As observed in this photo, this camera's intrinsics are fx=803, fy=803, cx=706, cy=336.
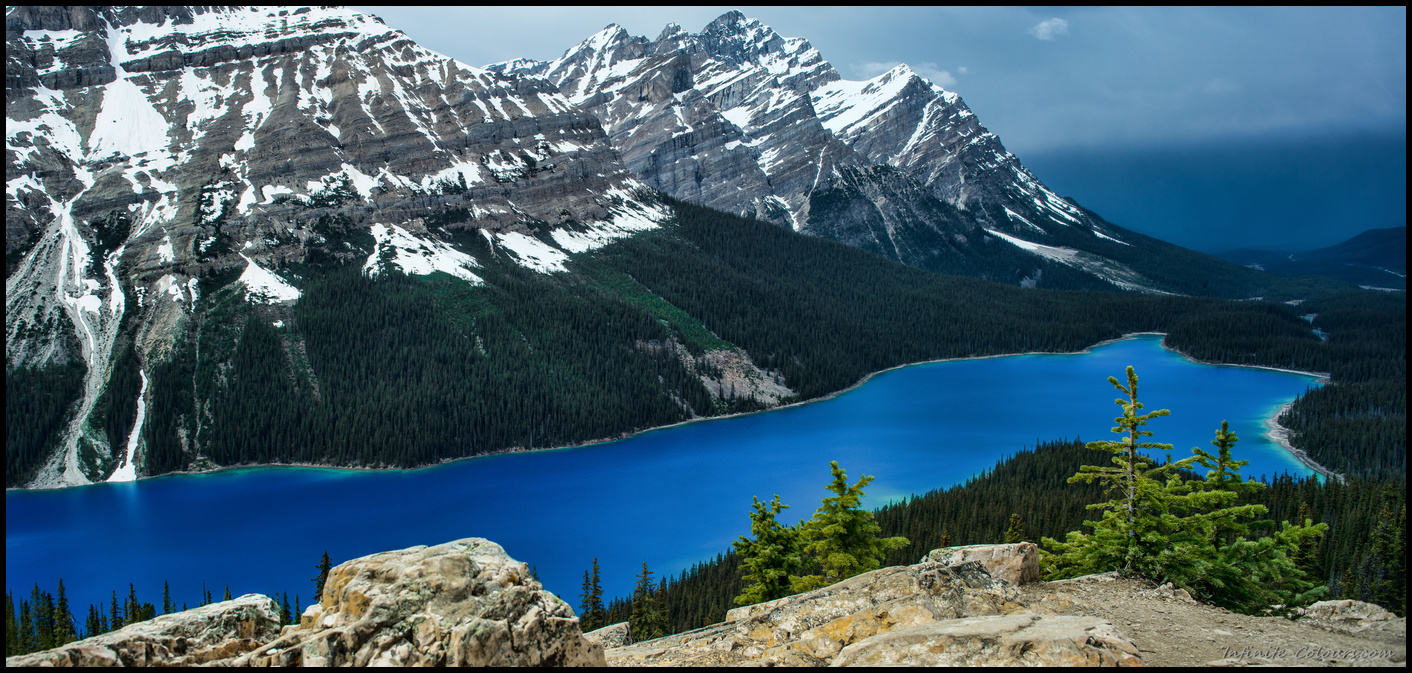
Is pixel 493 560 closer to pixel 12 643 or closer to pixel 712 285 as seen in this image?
pixel 12 643

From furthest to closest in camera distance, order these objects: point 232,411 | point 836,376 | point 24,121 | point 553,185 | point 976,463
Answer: point 553,185, point 836,376, point 24,121, point 232,411, point 976,463

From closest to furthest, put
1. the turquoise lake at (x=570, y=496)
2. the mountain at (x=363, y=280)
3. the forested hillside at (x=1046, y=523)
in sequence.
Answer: the forested hillside at (x=1046, y=523) < the turquoise lake at (x=570, y=496) < the mountain at (x=363, y=280)

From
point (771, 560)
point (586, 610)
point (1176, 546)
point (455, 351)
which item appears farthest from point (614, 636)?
point (455, 351)

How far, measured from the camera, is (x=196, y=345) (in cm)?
9494

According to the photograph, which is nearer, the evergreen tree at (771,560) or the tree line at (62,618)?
the evergreen tree at (771,560)

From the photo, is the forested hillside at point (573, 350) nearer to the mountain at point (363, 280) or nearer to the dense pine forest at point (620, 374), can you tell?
the dense pine forest at point (620, 374)

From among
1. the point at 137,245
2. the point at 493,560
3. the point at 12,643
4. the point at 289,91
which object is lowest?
the point at 12,643

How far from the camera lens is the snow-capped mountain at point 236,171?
99.6m

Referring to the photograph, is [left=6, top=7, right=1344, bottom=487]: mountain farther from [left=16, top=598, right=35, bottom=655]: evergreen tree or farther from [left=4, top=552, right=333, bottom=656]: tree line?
[left=16, top=598, right=35, bottom=655]: evergreen tree

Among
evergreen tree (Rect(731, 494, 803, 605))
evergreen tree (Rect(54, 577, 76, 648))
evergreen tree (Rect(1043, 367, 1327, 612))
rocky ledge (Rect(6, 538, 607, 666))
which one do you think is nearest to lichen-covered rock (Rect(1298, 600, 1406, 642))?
evergreen tree (Rect(1043, 367, 1327, 612))

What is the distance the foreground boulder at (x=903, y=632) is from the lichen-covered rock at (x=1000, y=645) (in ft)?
0.04

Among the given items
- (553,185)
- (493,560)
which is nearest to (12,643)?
(493,560)

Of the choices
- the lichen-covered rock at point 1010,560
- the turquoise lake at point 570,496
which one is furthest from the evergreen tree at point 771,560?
the turquoise lake at point 570,496

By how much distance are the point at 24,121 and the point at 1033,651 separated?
150 m
